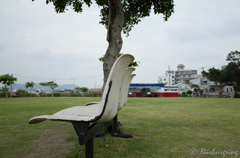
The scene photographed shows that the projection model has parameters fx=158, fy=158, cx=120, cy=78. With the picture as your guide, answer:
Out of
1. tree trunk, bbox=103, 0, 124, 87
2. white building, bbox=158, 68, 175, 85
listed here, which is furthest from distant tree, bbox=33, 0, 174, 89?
white building, bbox=158, 68, 175, 85

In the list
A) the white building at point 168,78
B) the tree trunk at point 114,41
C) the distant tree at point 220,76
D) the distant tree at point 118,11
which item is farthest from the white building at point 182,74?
the tree trunk at point 114,41

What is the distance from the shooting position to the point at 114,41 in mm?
3549

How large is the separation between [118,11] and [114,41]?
2.67 ft

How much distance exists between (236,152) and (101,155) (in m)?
1.82

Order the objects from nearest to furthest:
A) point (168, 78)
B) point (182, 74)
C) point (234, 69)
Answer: point (234, 69)
point (182, 74)
point (168, 78)

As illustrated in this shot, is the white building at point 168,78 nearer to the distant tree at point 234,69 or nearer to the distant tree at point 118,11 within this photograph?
the distant tree at point 234,69

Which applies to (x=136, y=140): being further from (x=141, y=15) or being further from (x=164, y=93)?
(x=164, y=93)

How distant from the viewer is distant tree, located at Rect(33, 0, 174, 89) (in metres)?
3.56

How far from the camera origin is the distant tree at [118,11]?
3.56 m

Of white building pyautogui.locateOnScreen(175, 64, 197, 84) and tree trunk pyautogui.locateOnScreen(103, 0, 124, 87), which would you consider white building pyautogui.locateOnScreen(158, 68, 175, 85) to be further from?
tree trunk pyautogui.locateOnScreen(103, 0, 124, 87)

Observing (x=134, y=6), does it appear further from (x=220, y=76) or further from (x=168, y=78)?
(x=168, y=78)

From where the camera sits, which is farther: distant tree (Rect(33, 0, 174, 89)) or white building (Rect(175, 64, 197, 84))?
white building (Rect(175, 64, 197, 84))

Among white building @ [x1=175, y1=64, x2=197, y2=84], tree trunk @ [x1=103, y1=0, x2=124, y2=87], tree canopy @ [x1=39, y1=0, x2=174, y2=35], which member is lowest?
tree trunk @ [x1=103, y1=0, x2=124, y2=87]

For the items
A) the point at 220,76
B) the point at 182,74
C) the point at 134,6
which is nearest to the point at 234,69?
the point at 220,76
